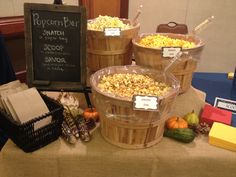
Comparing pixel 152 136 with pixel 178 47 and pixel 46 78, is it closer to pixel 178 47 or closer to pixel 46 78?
pixel 178 47

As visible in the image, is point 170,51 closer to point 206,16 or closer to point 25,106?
point 25,106

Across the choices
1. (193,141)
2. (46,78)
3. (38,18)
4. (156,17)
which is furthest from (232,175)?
(156,17)

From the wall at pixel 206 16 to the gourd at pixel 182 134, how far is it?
8.28 feet

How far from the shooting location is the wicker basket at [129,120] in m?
1.08

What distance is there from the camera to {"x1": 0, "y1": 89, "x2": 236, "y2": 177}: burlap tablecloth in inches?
46.5

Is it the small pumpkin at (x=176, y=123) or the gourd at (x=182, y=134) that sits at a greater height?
the small pumpkin at (x=176, y=123)

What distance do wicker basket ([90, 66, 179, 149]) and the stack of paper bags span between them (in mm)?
244

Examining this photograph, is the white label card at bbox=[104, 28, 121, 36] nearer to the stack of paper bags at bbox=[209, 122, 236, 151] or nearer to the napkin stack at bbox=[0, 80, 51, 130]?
the napkin stack at bbox=[0, 80, 51, 130]

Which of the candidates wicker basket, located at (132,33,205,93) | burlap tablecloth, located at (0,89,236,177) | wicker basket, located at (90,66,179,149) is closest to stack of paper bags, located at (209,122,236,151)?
burlap tablecloth, located at (0,89,236,177)

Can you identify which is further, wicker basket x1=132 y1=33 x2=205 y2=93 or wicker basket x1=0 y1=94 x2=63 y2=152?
wicker basket x1=132 y1=33 x2=205 y2=93

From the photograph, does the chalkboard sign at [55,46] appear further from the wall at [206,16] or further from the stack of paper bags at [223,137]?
the wall at [206,16]

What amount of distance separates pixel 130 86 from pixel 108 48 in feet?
1.36

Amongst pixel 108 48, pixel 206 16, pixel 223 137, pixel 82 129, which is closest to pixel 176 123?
pixel 223 137

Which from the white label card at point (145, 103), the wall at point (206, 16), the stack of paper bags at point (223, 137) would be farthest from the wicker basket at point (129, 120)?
the wall at point (206, 16)
